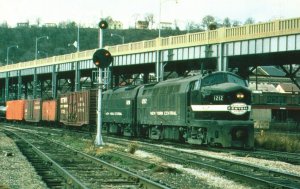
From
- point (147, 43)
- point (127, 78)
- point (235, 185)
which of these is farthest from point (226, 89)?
point (127, 78)

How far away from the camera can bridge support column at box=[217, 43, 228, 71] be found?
5103 cm

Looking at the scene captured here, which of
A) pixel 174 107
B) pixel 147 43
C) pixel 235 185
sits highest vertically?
pixel 147 43

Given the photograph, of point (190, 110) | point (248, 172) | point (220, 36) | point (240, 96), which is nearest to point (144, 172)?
point (248, 172)

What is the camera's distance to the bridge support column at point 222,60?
51.0 meters

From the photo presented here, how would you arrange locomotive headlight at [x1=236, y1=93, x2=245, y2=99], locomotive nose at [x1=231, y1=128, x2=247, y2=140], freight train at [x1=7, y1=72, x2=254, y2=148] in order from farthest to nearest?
1. locomotive headlight at [x1=236, y1=93, x2=245, y2=99]
2. freight train at [x1=7, y1=72, x2=254, y2=148]
3. locomotive nose at [x1=231, y1=128, x2=247, y2=140]

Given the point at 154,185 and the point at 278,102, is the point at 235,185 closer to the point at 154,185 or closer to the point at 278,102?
the point at 154,185

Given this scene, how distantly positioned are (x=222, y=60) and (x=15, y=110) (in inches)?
1541

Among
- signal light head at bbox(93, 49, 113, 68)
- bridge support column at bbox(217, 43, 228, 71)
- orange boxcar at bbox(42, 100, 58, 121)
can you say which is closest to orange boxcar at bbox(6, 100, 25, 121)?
orange boxcar at bbox(42, 100, 58, 121)

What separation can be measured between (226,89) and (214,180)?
11509mm

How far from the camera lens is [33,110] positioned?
72938 millimetres

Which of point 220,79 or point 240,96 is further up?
point 220,79

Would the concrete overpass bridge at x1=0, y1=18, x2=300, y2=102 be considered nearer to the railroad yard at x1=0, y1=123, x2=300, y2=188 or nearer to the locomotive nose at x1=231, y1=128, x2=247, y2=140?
the locomotive nose at x1=231, y1=128, x2=247, y2=140

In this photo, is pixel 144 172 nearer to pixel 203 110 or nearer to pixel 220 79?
pixel 203 110

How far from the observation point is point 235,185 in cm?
1452
